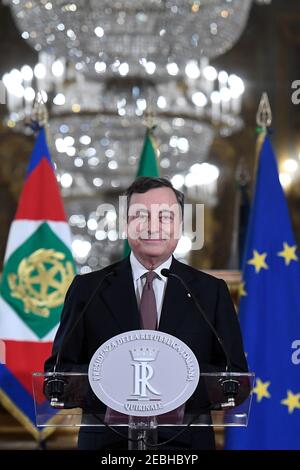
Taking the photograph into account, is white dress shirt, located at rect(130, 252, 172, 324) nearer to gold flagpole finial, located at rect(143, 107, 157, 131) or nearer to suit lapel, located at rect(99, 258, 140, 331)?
suit lapel, located at rect(99, 258, 140, 331)

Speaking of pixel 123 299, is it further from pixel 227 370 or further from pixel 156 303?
pixel 227 370

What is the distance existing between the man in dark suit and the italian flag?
5.54 ft

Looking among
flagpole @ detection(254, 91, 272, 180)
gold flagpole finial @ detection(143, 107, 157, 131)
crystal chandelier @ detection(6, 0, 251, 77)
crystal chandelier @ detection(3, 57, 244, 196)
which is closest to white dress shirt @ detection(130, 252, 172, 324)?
flagpole @ detection(254, 91, 272, 180)

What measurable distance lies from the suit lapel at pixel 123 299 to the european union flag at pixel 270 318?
A: 57.9 inches

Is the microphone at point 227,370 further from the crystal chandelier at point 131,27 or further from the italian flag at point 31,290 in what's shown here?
the crystal chandelier at point 131,27

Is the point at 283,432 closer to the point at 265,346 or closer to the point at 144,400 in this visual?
the point at 265,346

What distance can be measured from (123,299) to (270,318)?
5.22 feet

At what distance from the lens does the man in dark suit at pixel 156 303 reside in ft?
6.83

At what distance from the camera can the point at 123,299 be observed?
2.13m

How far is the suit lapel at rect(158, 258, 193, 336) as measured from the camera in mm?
2080
